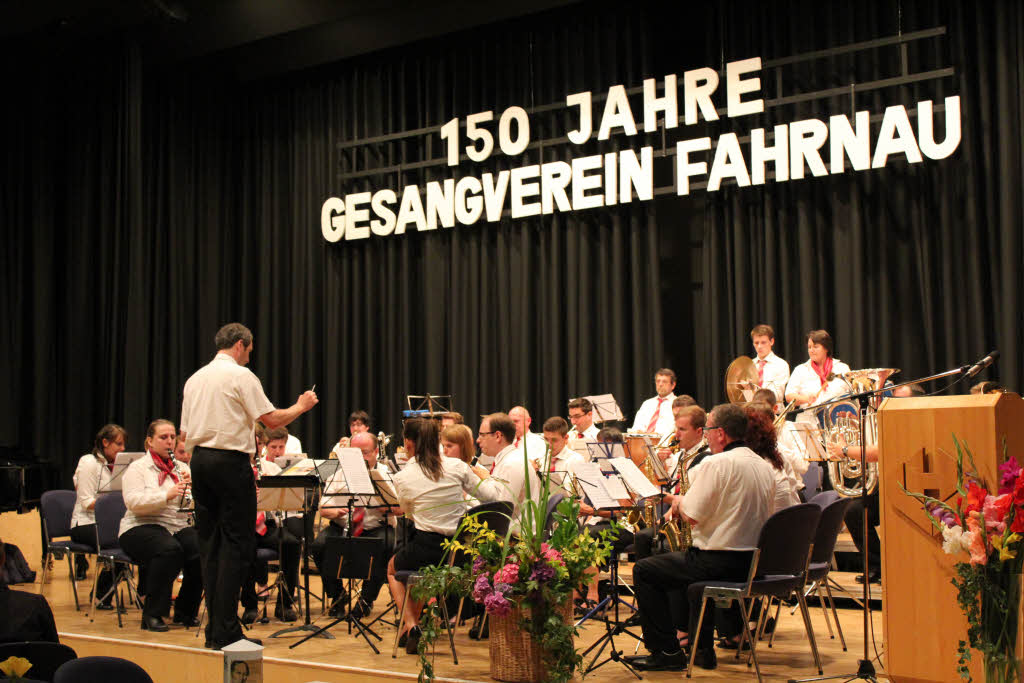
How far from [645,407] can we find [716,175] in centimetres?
227

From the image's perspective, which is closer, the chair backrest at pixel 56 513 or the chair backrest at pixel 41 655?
the chair backrest at pixel 41 655

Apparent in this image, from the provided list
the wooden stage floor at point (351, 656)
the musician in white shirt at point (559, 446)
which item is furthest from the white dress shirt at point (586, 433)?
the wooden stage floor at point (351, 656)

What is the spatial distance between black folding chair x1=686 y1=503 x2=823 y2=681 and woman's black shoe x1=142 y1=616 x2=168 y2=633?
3.20m

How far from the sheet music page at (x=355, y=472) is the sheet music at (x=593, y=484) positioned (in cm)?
118

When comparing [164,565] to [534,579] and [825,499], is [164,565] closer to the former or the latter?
[534,579]

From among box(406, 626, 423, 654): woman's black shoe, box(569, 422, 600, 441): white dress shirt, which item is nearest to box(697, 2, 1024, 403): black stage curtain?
box(569, 422, 600, 441): white dress shirt

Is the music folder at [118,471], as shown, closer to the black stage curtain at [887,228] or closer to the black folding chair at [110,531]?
the black folding chair at [110,531]

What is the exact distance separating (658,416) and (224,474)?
472cm

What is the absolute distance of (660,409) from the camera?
909cm

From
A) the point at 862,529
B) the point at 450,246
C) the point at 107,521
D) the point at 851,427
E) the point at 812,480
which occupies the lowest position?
the point at 862,529

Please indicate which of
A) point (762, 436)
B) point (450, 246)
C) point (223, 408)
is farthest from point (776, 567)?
point (450, 246)

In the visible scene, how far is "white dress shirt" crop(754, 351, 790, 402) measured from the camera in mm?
8523

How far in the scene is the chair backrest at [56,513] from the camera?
8125 mm

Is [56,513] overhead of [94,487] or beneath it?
beneath
